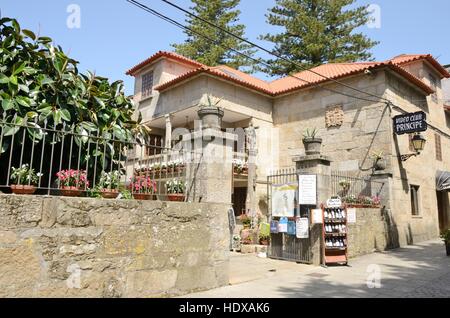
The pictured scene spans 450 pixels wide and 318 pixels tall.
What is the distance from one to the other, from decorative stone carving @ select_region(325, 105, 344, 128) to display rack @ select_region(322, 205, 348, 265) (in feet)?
20.5

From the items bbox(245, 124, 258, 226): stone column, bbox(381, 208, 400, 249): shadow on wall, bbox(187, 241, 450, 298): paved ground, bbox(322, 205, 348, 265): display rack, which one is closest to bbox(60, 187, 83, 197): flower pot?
bbox(187, 241, 450, 298): paved ground

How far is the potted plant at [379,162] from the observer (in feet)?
40.1

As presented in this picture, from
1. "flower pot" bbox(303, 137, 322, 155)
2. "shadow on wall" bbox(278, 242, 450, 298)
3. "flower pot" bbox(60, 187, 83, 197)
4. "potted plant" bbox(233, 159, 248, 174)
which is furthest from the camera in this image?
"potted plant" bbox(233, 159, 248, 174)

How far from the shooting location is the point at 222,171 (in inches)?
245

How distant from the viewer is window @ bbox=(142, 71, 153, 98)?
58.4ft

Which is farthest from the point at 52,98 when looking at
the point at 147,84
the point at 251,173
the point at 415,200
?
the point at 415,200

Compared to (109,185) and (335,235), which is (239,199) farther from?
(109,185)

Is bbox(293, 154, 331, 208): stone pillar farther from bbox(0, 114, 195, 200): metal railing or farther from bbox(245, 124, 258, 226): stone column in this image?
bbox(245, 124, 258, 226): stone column

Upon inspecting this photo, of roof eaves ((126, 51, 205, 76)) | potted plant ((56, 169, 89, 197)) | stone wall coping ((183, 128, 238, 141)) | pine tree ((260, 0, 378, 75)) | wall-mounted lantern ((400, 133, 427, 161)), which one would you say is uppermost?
pine tree ((260, 0, 378, 75))

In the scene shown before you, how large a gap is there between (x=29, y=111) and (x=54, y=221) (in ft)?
7.00

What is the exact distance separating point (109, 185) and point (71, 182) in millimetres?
518

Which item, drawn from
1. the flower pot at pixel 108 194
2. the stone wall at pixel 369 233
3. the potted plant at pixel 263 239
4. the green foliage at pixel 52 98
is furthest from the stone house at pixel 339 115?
the flower pot at pixel 108 194

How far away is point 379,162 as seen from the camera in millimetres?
12297
